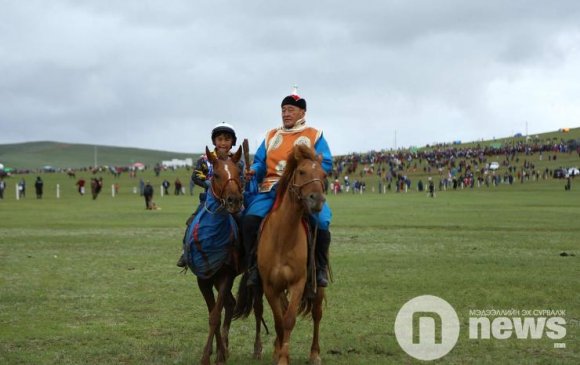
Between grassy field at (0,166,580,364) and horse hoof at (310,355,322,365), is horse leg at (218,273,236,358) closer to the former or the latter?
grassy field at (0,166,580,364)

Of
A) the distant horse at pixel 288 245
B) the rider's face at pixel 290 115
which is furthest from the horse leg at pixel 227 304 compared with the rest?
the rider's face at pixel 290 115

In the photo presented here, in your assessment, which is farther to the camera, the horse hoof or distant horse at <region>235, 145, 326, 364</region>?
the horse hoof

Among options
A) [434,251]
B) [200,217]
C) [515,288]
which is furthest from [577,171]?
[200,217]

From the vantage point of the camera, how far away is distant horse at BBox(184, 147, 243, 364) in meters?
8.88

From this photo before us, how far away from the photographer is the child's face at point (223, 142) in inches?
383

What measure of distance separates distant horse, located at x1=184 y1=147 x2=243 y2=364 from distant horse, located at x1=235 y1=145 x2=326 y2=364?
553mm

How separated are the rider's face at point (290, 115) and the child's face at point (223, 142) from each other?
0.81 m

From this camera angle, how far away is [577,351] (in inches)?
353

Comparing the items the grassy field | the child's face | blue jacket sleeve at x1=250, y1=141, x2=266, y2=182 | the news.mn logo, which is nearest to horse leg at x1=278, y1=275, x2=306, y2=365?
the grassy field

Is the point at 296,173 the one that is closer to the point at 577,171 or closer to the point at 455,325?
the point at 455,325

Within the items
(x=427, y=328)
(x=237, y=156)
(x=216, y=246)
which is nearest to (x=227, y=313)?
(x=216, y=246)

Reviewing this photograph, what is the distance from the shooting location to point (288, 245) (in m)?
8.48

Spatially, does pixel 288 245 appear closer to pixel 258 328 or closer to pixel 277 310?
pixel 277 310

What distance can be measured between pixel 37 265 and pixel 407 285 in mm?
9464
